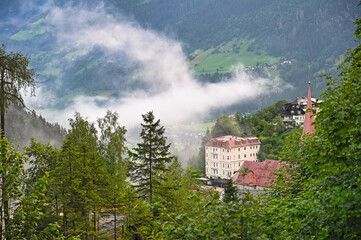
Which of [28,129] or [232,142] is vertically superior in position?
[28,129]

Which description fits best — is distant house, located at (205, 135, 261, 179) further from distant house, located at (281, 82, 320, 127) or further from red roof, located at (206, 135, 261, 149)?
distant house, located at (281, 82, 320, 127)

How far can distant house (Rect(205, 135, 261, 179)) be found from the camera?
7906 centimetres

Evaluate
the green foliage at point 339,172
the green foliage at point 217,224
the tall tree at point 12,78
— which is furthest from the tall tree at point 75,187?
the green foliage at point 339,172

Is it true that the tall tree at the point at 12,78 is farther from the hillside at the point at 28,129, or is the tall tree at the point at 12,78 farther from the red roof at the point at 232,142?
the red roof at the point at 232,142

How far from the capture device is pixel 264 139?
3344 inches

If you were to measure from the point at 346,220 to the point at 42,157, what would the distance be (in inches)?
816

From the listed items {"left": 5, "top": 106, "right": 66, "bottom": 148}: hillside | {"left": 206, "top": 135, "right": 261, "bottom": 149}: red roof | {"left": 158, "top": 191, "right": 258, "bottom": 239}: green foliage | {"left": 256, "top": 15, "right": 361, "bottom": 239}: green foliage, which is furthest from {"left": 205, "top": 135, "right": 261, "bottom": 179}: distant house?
{"left": 158, "top": 191, "right": 258, "bottom": 239}: green foliage

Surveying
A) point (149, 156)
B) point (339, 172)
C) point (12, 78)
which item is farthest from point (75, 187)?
point (339, 172)

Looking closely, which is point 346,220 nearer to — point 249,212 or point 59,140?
point 249,212

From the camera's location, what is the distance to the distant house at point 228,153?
3113 inches

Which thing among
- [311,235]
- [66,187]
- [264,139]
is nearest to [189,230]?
[311,235]

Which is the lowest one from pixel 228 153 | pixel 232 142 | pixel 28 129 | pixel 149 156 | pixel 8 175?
pixel 228 153

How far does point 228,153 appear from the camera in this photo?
78812 mm

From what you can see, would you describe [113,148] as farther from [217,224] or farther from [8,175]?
[217,224]
